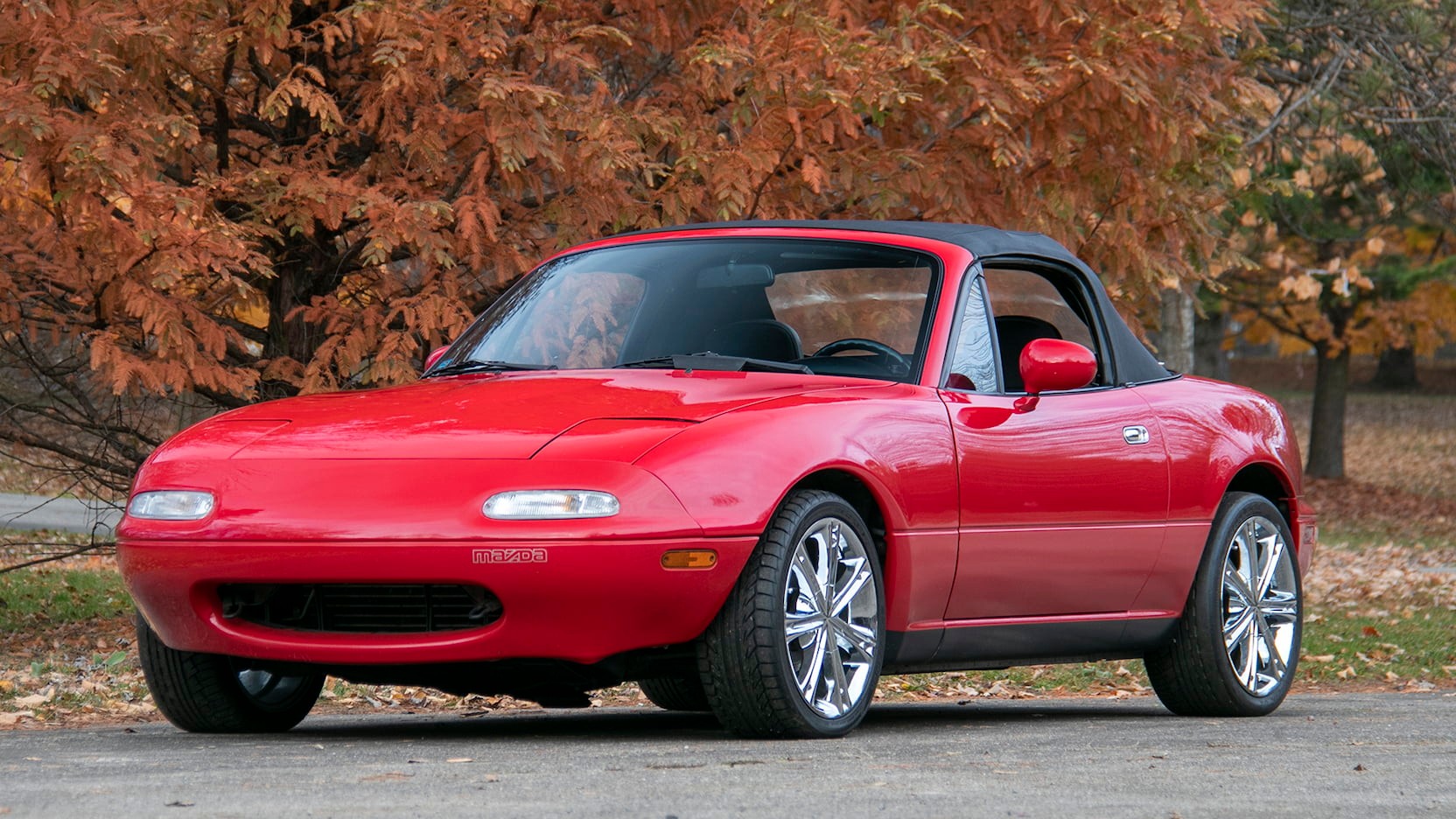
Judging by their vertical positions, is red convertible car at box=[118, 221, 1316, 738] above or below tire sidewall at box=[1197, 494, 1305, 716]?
above

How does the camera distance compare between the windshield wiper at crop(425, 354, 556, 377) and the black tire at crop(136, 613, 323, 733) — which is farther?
the windshield wiper at crop(425, 354, 556, 377)

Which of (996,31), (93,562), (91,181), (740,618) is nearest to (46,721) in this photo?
(91,181)

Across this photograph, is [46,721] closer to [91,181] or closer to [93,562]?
[91,181]

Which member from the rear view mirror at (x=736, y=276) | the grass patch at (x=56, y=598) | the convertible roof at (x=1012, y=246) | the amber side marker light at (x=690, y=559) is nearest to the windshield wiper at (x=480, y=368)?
the rear view mirror at (x=736, y=276)

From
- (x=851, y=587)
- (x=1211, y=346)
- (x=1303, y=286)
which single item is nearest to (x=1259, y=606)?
(x=851, y=587)

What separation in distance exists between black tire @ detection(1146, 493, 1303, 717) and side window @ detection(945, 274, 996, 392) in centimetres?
134

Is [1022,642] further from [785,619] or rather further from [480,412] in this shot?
[480,412]

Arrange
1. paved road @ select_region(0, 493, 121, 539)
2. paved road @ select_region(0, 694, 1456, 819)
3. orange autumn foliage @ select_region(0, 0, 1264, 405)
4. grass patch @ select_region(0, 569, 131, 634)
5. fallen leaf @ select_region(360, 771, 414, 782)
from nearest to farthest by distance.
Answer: paved road @ select_region(0, 694, 1456, 819)
fallen leaf @ select_region(360, 771, 414, 782)
orange autumn foliage @ select_region(0, 0, 1264, 405)
grass patch @ select_region(0, 569, 131, 634)
paved road @ select_region(0, 493, 121, 539)

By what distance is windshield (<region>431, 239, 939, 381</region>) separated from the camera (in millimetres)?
6887

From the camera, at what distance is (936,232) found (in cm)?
738

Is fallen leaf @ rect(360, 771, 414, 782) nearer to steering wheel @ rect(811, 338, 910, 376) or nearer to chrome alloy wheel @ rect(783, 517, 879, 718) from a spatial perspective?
chrome alloy wheel @ rect(783, 517, 879, 718)

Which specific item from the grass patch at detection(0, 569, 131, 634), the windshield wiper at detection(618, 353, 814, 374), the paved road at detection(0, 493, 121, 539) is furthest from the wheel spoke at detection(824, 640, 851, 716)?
the paved road at detection(0, 493, 121, 539)

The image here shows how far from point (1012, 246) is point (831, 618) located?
2103mm

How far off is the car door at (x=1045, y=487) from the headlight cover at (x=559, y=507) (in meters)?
1.47
